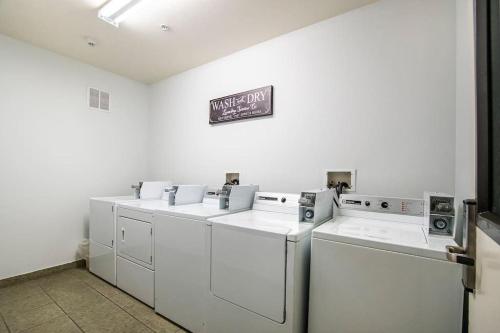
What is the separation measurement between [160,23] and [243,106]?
1121 mm

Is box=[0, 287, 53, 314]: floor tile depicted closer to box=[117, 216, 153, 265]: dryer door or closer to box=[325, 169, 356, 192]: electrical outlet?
box=[117, 216, 153, 265]: dryer door

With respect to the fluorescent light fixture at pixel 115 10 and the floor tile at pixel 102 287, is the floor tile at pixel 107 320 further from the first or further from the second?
the fluorescent light fixture at pixel 115 10

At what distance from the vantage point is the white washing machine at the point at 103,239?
2432 mm

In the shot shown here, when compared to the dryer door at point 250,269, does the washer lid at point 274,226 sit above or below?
above

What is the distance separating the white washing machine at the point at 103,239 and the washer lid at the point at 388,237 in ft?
7.33

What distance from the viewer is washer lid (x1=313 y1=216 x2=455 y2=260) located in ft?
3.29

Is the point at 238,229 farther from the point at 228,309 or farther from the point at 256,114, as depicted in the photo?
the point at 256,114

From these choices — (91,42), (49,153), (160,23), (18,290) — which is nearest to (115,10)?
(160,23)

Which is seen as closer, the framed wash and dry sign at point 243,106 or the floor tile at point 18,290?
the floor tile at point 18,290

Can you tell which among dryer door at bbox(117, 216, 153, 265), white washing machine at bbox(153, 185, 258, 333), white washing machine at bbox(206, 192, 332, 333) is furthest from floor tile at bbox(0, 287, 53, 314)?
white washing machine at bbox(206, 192, 332, 333)

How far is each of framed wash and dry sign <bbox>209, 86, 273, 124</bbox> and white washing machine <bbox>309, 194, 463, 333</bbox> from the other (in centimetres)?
151

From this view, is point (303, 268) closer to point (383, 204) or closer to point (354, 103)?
point (383, 204)

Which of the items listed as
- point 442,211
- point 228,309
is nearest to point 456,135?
point 442,211

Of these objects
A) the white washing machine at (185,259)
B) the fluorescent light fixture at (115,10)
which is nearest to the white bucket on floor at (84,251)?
the white washing machine at (185,259)
